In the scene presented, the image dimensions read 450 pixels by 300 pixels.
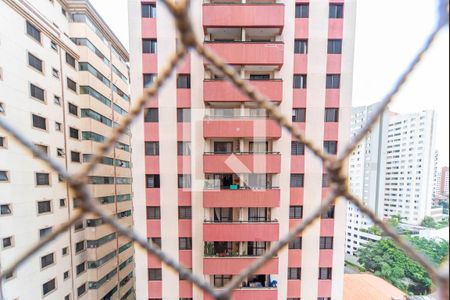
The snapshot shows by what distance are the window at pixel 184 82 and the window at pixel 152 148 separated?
3.71 ft

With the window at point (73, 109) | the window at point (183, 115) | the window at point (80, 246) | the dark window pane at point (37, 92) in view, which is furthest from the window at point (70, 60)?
the window at point (80, 246)

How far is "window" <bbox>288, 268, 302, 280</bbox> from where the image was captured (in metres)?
3.46

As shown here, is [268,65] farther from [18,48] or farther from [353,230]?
[353,230]

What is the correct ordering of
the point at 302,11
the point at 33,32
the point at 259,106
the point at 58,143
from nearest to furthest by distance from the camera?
the point at 259,106 → the point at 302,11 → the point at 33,32 → the point at 58,143

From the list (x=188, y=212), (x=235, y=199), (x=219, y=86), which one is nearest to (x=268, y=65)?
(x=219, y=86)

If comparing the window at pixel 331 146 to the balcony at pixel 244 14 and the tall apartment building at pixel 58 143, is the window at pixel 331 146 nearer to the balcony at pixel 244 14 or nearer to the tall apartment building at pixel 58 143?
the balcony at pixel 244 14

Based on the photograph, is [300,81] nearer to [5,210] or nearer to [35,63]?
[35,63]

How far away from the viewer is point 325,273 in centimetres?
348

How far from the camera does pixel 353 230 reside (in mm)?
7199

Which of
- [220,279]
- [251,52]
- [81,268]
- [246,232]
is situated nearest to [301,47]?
[251,52]

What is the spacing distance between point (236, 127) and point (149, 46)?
2130mm

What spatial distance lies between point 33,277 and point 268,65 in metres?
6.22

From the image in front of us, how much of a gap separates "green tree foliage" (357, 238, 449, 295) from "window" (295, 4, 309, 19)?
711cm

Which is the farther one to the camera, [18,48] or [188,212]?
[18,48]
